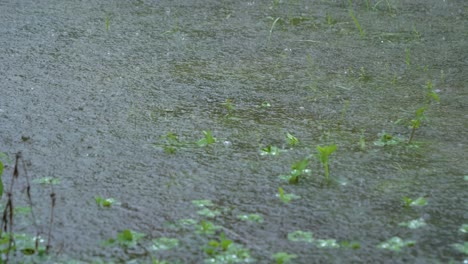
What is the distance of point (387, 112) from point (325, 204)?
2.63 ft

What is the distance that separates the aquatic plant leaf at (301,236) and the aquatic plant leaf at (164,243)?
254mm

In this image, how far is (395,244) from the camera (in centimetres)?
173

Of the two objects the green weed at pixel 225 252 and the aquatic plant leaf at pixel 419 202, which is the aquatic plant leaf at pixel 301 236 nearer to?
the green weed at pixel 225 252

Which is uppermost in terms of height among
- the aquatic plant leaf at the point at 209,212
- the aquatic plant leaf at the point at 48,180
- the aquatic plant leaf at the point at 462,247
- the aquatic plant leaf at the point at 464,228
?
the aquatic plant leaf at the point at 462,247

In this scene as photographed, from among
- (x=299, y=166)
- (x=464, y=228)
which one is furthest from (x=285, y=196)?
(x=464, y=228)

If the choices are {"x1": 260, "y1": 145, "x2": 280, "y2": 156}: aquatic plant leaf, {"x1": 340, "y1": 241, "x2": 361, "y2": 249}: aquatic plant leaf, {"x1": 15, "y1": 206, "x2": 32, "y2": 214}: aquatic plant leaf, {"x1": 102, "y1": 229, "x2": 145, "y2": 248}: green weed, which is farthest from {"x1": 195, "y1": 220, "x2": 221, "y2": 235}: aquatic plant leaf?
{"x1": 260, "y1": 145, "x2": 280, "y2": 156}: aquatic plant leaf

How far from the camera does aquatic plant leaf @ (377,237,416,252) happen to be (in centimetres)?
172

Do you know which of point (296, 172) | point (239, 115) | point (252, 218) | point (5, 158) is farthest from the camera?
point (239, 115)

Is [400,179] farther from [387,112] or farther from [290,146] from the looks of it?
[387,112]

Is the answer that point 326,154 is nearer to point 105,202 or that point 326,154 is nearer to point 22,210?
point 105,202

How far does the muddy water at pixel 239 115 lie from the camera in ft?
6.06

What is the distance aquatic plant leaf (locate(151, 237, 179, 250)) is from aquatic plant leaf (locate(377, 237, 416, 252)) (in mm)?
442

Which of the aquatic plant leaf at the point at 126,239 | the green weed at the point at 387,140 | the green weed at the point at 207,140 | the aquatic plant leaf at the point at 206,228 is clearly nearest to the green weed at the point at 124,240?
the aquatic plant leaf at the point at 126,239

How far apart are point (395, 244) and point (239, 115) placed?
100 cm
